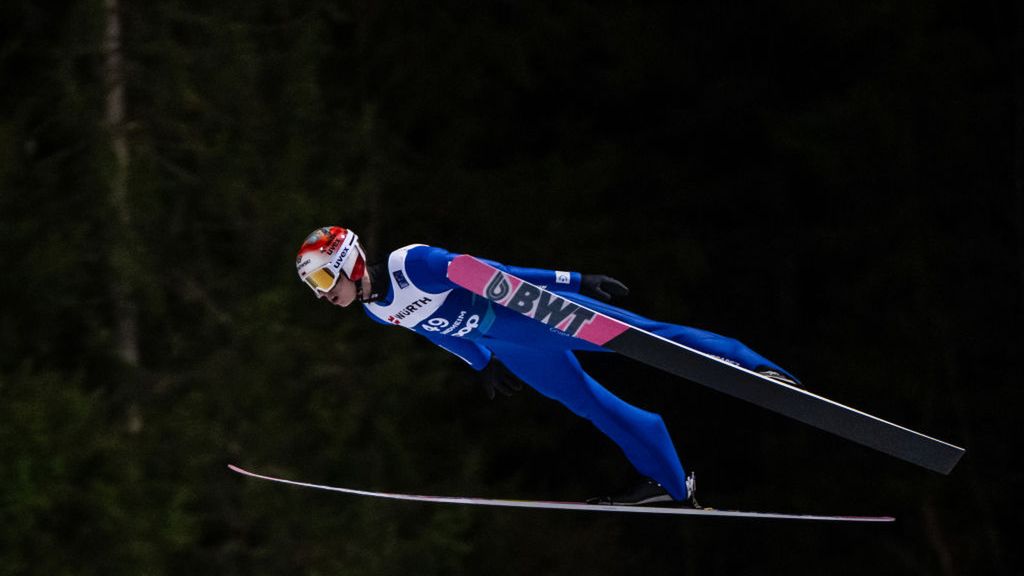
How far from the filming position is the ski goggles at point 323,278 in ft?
17.3

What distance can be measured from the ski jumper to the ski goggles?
7.5 inches

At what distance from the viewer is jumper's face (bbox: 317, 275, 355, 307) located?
5305 mm

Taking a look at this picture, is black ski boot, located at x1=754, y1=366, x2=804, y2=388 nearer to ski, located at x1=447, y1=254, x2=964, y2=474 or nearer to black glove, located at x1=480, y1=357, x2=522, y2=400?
ski, located at x1=447, y1=254, x2=964, y2=474

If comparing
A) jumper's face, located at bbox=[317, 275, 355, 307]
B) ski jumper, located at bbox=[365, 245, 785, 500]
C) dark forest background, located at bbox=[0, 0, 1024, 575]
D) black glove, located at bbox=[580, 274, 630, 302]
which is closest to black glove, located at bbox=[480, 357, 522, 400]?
ski jumper, located at bbox=[365, 245, 785, 500]

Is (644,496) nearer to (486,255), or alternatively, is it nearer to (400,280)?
(400,280)

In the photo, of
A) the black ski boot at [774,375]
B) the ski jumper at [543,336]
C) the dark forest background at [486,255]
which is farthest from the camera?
the dark forest background at [486,255]

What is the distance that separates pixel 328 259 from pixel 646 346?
1081 mm

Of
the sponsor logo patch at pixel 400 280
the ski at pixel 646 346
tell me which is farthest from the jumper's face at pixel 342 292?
the ski at pixel 646 346

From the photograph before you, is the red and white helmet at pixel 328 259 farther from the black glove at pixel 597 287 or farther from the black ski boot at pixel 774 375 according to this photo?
the black ski boot at pixel 774 375

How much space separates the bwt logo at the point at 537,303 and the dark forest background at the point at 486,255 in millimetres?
4820

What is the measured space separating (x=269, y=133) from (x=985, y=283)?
20.6 feet

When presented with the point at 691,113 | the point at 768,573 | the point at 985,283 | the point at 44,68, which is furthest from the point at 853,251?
the point at 44,68

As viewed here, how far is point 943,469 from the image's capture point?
17.3 feet

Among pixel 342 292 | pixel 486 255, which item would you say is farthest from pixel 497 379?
pixel 486 255
